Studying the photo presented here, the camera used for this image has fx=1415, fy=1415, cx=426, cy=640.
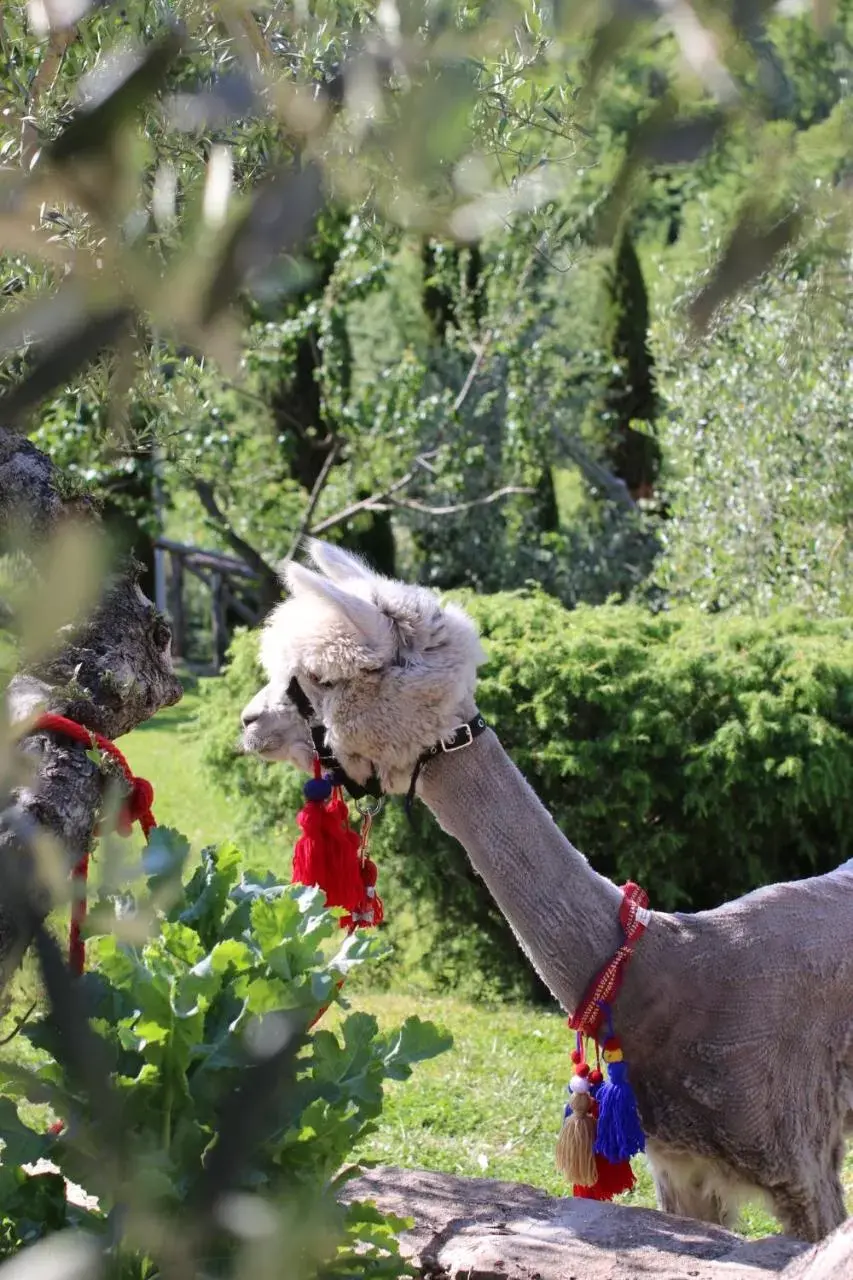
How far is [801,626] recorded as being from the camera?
753cm

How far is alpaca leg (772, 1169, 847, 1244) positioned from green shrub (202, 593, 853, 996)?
129 inches

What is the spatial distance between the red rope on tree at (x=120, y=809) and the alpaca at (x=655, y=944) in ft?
2.83

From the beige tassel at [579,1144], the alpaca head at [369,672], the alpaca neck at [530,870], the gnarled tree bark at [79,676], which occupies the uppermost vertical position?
the gnarled tree bark at [79,676]

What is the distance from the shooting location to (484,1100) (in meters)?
5.45

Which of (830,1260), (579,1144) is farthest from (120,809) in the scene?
(579,1144)

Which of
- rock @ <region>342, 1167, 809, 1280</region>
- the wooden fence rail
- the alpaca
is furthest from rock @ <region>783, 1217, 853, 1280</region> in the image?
the wooden fence rail

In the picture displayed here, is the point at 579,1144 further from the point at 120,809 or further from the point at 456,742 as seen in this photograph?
the point at 120,809

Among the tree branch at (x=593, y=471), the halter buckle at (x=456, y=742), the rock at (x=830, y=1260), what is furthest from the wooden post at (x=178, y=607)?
the rock at (x=830, y=1260)

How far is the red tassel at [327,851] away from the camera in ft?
11.3

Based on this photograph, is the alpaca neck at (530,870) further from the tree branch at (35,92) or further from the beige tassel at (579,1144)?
the tree branch at (35,92)

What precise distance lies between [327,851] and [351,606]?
62 centimetres

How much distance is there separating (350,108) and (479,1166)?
4448 millimetres

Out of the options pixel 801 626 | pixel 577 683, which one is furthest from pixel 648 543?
pixel 577 683

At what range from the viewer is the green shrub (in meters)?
6.53
